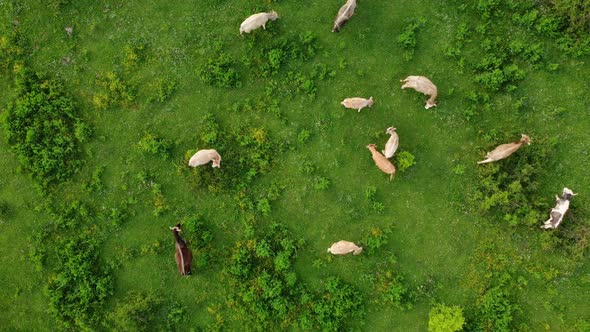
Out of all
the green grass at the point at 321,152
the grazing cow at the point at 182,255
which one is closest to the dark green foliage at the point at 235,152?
the green grass at the point at 321,152

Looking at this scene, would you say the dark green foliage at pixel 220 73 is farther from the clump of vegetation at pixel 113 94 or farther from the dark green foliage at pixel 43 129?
the dark green foliage at pixel 43 129

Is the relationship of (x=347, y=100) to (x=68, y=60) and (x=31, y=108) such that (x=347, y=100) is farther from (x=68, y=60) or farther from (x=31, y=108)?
(x=31, y=108)

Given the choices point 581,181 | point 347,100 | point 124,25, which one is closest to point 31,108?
point 124,25

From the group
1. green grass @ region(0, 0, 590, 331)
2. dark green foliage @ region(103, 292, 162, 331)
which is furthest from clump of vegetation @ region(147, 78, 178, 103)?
dark green foliage @ region(103, 292, 162, 331)

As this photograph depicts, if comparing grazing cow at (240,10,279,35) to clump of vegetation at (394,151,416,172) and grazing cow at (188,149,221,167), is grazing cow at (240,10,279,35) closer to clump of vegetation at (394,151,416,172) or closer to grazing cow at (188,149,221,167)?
grazing cow at (188,149,221,167)

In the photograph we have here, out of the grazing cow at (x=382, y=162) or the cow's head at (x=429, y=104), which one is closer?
the grazing cow at (x=382, y=162)
